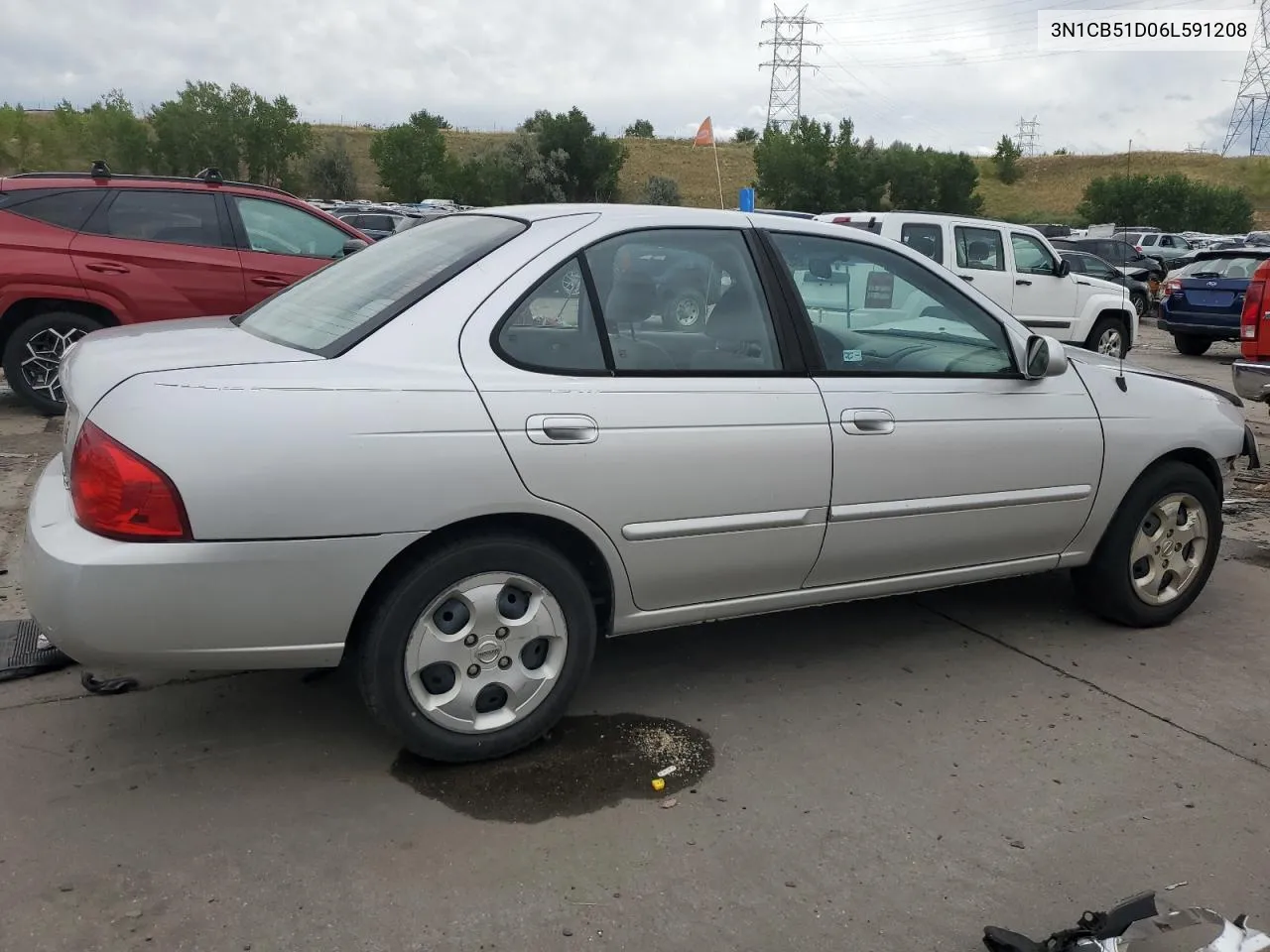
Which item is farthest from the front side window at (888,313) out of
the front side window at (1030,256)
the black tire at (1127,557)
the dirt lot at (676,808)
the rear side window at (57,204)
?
the front side window at (1030,256)

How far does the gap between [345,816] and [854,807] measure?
4.69 feet

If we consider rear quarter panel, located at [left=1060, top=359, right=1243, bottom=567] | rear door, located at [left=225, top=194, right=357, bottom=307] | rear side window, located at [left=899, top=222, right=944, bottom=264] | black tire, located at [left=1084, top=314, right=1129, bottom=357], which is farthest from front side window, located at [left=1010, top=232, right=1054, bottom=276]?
rear quarter panel, located at [left=1060, top=359, right=1243, bottom=567]

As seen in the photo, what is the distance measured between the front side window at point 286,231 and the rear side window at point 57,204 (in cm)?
101

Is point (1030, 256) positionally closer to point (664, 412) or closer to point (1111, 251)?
point (664, 412)

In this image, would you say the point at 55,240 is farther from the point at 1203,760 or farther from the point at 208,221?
the point at 1203,760

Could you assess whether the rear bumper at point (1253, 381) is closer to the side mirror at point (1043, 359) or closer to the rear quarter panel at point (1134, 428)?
the rear quarter panel at point (1134, 428)

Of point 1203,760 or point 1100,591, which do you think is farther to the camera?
point 1100,591

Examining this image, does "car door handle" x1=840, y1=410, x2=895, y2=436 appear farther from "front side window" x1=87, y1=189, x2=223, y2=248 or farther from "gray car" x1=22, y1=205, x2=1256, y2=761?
"front side window" x1=87, y1=189, x2=223, y2=248

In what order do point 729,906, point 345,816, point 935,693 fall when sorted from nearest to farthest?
point 729,906 → point 345,816 → point 935,693

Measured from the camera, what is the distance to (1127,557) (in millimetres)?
4387

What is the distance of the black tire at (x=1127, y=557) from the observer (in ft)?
14.2

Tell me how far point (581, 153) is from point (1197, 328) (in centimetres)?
3773

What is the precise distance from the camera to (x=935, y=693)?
3869 millimetres

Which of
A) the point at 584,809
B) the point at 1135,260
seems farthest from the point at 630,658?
the point at 1135,260
